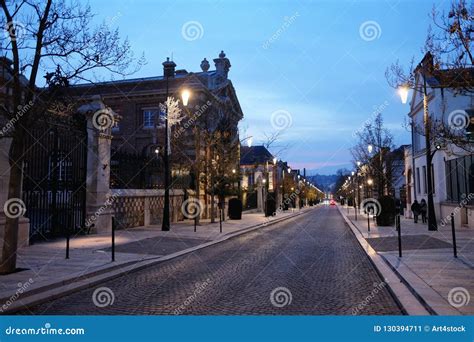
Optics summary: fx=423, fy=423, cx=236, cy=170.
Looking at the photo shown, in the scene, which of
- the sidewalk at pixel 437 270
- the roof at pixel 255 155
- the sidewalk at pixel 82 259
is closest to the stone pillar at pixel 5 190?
the sidewalk at pixel 82 259

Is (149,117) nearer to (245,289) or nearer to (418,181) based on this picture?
(418,181)

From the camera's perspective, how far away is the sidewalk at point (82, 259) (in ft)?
26.1

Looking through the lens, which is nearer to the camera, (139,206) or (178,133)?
(139,206)

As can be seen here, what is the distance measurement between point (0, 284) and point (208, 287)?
4001 millimetres

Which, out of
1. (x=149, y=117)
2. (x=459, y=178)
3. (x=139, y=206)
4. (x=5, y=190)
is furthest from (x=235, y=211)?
(x=5, y=190)

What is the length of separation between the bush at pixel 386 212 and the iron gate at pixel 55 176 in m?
16.8

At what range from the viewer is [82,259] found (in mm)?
11172

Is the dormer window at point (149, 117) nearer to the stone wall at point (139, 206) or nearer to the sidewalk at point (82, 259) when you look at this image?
the stone wall at point (139, 206)

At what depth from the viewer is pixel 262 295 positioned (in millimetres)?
7559

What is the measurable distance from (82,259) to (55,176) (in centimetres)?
585

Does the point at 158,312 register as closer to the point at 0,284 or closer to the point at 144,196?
the point at 0,284

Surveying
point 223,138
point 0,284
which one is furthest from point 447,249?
Answer: point 223,138

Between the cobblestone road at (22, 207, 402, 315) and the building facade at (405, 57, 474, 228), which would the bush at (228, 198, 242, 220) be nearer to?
the building facade at (405, 57, 474, 228)

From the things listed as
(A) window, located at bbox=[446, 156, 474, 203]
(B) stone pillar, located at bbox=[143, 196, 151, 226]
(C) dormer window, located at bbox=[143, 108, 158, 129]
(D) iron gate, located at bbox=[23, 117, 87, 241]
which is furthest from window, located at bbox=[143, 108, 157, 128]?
(A) window, located at bbox=[446, 156, 474, 203]
